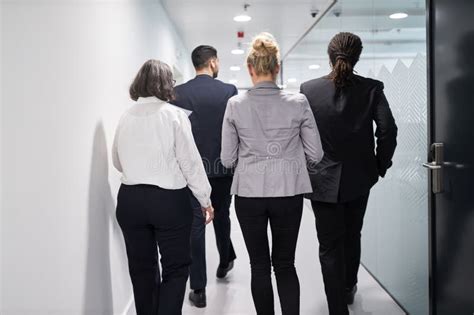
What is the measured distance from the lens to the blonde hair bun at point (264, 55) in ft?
6.42

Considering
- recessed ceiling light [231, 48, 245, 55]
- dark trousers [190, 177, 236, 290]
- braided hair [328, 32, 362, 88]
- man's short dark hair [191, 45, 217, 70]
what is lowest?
dark trousers [190, 177, 236, 290]

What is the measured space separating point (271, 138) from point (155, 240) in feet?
2.36

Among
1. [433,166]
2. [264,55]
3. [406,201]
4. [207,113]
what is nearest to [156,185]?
[264,55]

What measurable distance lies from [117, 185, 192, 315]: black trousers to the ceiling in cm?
144

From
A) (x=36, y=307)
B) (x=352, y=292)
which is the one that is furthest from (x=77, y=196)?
(x=352, y=292)

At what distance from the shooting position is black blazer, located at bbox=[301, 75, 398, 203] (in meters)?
2.11

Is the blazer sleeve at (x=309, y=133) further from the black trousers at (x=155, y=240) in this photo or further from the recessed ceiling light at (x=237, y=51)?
the recessed ceiling light at (x=237, y=51)

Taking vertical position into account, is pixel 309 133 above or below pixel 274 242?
above

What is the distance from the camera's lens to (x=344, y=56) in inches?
82.4

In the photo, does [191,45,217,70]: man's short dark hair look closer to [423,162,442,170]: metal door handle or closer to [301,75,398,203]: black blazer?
[301,75,398,203]: black blazer

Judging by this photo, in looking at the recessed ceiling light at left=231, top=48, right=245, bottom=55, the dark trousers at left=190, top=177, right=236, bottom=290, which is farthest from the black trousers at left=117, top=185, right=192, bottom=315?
the recessed ceiling light at left=231, top=48, right=245, bottom=55

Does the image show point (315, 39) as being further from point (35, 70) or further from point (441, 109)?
point (35, 70)

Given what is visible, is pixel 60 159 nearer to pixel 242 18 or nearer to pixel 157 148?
pixel 157 148

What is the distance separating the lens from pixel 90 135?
1888 mm
